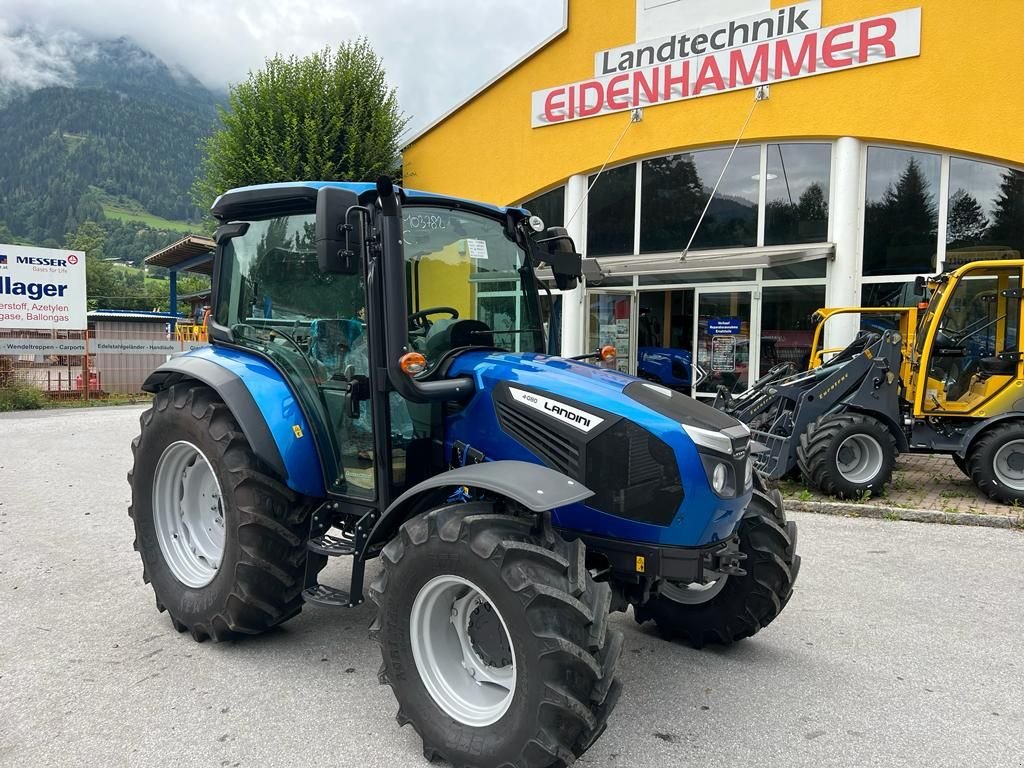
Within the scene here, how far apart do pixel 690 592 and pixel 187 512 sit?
9.85 ft

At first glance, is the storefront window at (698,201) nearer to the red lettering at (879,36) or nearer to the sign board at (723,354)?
the sign board at (723,354)

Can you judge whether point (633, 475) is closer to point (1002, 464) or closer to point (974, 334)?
point (1002, 464)

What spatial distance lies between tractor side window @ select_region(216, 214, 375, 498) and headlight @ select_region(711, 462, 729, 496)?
162 cm

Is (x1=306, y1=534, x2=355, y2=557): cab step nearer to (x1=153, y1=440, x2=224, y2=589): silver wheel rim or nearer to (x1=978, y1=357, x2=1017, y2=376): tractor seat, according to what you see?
(x1=153, y1=440, x2=224, y2=589): silver wheel rim

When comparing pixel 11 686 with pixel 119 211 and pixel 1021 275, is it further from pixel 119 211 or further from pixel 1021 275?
pixel 119 211

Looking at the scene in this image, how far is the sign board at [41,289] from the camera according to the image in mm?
16172

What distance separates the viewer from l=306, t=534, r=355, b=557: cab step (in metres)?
3.50

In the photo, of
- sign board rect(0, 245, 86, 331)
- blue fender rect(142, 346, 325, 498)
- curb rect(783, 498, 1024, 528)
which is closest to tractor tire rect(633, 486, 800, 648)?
blue fender rect(142, 346, 325, 498)

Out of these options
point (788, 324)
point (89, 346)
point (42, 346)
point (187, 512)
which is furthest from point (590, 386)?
point (89, 346)

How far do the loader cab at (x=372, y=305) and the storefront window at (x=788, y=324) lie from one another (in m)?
8.54

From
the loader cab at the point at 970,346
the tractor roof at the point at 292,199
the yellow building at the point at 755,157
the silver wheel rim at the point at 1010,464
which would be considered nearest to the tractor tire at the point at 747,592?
the tractor roof at the point at 292,199

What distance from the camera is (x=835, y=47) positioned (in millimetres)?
10781

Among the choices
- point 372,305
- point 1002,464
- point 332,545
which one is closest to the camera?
point 372,305

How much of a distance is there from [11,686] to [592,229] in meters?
11.9
